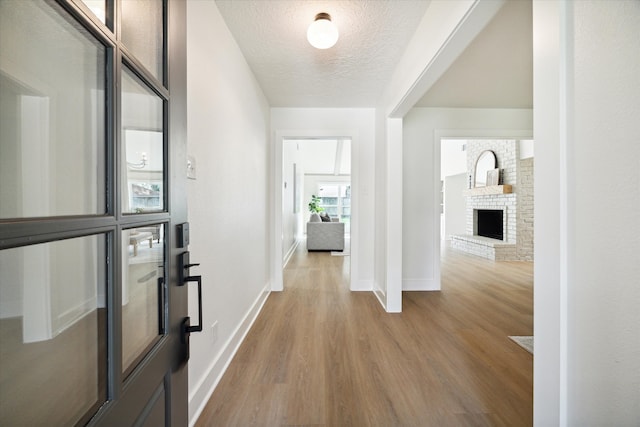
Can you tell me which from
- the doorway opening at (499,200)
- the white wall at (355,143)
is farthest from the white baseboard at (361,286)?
the doorway opening at (499,200)

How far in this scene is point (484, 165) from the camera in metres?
6.23

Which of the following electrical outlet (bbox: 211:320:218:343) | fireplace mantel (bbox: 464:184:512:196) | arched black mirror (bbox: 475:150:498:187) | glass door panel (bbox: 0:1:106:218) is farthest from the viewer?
arched black mirror (bbox: 475:150:498:187)

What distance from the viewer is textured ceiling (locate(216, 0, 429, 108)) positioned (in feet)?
5.72

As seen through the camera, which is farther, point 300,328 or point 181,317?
point 300,328

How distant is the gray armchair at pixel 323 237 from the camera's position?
6469 millimetres

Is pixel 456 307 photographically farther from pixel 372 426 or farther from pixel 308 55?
pixel 308 55

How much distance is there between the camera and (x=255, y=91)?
8.90ft

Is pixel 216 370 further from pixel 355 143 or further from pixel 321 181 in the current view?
pixel 321 181

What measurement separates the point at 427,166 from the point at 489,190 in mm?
3125

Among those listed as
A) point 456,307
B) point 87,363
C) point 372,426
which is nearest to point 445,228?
point 456,307

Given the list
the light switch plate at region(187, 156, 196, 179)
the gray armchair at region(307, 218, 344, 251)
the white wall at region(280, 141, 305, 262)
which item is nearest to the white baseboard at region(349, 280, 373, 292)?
the white wall at region(280, 141, 305, 262)

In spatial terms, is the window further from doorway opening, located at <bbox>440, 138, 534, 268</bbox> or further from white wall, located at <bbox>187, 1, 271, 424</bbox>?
white wall, located at <bbox>187, 1, 271, 424</bbox>

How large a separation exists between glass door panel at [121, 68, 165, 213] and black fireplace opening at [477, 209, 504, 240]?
6.77m

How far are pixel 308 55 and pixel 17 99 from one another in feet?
7.47
